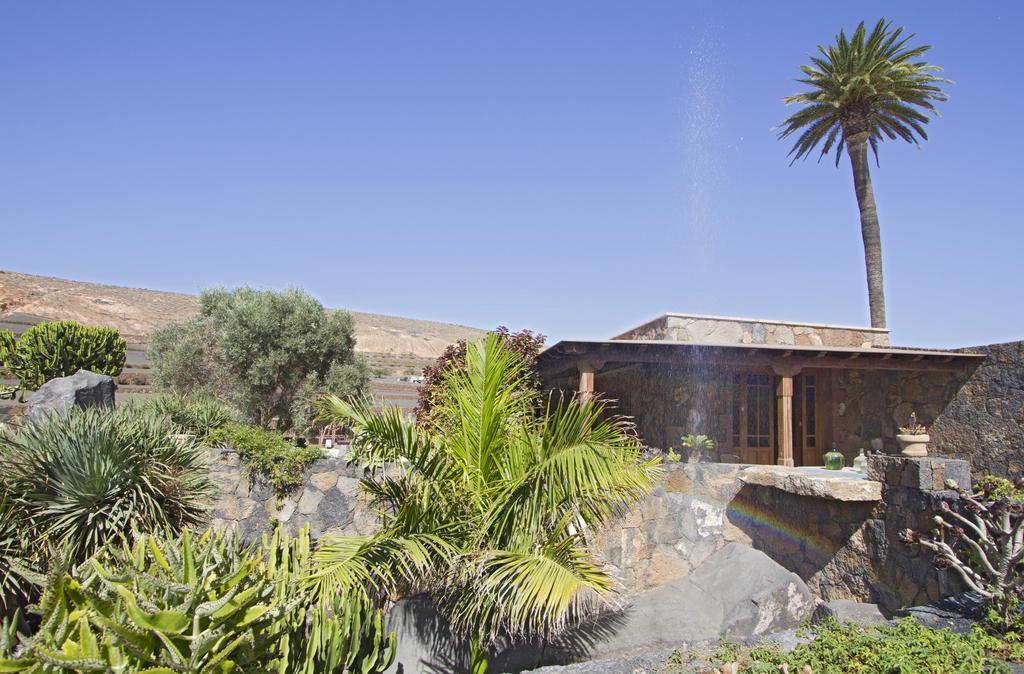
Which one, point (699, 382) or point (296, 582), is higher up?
point (699, 382)

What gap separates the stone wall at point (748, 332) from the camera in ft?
47.6

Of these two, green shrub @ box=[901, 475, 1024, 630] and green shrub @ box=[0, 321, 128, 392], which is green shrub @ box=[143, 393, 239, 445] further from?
green shrub @ box=[901, 475, 1024, 630]

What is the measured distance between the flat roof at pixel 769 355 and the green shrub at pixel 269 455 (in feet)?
15.5

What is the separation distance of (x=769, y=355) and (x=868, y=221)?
10922mm

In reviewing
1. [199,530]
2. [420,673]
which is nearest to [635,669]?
[420,673]

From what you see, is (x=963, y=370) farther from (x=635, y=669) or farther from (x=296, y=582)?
(x=296, y=582)

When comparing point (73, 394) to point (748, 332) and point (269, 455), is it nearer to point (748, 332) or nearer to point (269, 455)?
point (269, 455)

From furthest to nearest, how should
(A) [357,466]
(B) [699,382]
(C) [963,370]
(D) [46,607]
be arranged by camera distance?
(B) [699,382]
(C) [963,370]
(A) [357,466]
(D) [46,607]

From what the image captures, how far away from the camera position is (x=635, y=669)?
6316 millimetres

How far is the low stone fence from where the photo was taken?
28.4 ft

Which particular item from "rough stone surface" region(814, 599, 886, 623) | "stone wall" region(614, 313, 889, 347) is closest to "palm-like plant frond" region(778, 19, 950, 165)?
"stone wall" region(614, 313, 889, 347)

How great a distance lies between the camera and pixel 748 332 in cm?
1515

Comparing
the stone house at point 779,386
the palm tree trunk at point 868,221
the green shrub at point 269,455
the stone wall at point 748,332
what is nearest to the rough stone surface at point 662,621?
the green shrub at point 269,455

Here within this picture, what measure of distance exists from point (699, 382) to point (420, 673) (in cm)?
901
